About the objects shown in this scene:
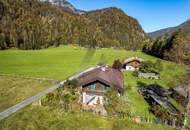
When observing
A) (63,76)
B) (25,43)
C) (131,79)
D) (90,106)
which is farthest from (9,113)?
(25,43)

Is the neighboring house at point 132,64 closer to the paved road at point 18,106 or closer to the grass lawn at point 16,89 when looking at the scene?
the grass lawn at point 16,89

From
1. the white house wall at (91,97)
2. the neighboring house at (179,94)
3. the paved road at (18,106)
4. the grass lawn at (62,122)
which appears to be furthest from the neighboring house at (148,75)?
the grass lawn at (62,122)

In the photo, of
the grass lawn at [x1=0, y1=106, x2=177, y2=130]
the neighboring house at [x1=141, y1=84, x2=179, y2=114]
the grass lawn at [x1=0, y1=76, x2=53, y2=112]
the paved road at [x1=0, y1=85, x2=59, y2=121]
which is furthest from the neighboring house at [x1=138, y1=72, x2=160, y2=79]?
the grass lawn at [x1=0, y1=106, x2=177, y2=130]

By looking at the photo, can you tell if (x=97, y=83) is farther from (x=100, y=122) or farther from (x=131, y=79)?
(x=131, y=79)

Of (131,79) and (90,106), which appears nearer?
(90,106)

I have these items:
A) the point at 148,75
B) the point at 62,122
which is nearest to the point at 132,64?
the point at 148,75

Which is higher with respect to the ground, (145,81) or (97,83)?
(97,83)

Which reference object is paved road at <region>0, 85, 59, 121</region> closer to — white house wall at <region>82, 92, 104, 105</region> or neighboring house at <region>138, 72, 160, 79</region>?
white house wall at <region>82, 92, 104, 105</region>
